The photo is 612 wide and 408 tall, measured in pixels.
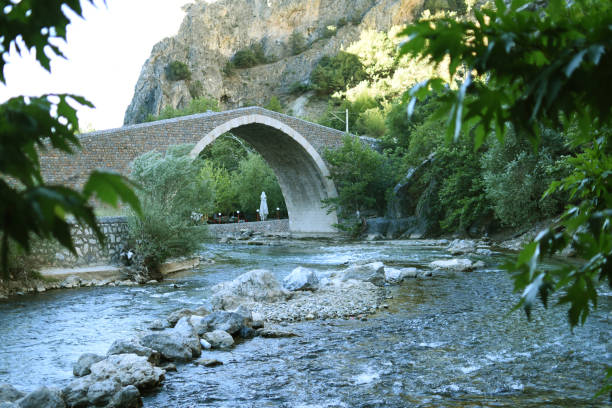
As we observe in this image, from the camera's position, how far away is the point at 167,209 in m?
11.0

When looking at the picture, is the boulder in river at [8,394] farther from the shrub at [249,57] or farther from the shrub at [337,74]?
the shrub at [249,57]

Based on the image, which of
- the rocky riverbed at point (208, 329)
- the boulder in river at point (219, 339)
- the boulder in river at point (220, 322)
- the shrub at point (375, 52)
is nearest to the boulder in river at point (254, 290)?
the rocky riverbed at point (208, 329)

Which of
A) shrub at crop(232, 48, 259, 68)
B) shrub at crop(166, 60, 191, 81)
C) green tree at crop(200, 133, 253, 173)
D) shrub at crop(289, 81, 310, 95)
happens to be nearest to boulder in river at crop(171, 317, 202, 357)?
green tree at crop(200, 133, 253, 173)

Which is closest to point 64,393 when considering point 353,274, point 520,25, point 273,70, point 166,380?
point 166,380

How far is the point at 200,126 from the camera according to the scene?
20.6m

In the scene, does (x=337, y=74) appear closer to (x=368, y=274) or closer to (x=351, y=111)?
(x=351, y=111)

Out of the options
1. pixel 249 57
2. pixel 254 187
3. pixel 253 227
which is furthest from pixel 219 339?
pixel 249 57

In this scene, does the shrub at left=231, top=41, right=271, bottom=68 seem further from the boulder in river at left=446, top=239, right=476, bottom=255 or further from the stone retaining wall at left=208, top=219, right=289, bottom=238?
the boulder in river at left=446, top=239, right=476, bottom=255

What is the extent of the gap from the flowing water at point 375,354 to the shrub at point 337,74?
121ft

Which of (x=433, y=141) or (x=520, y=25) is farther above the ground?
(x=433, y=141)

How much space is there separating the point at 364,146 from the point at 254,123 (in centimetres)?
546

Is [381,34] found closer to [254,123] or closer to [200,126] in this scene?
[254,123]

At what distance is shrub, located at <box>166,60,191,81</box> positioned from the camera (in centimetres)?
4728

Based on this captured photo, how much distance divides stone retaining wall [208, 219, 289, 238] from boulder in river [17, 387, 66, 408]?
Answer: 20281mm
